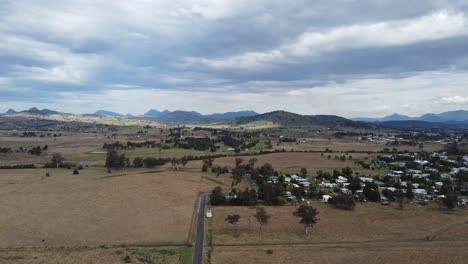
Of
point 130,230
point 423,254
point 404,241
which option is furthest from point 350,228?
point 130,230

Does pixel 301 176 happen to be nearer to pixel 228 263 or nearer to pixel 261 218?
pixel 261 218

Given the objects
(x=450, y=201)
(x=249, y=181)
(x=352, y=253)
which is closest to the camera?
(x=352, y=253)

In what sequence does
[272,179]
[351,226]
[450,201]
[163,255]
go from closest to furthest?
1. [163,255]
2. [351,226]
3. [450,201]
4. [272,179]

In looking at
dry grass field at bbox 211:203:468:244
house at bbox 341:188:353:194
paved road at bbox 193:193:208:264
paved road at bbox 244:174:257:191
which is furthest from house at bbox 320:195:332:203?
paved road at bbox 193:193:208:264

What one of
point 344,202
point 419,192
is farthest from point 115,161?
point 419,192

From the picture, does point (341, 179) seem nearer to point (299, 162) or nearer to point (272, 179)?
point (272, 179)

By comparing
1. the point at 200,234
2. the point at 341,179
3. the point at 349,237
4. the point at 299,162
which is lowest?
the point at 349,237

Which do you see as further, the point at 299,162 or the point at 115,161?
the point at 299,162

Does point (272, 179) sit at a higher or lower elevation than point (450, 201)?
lower
